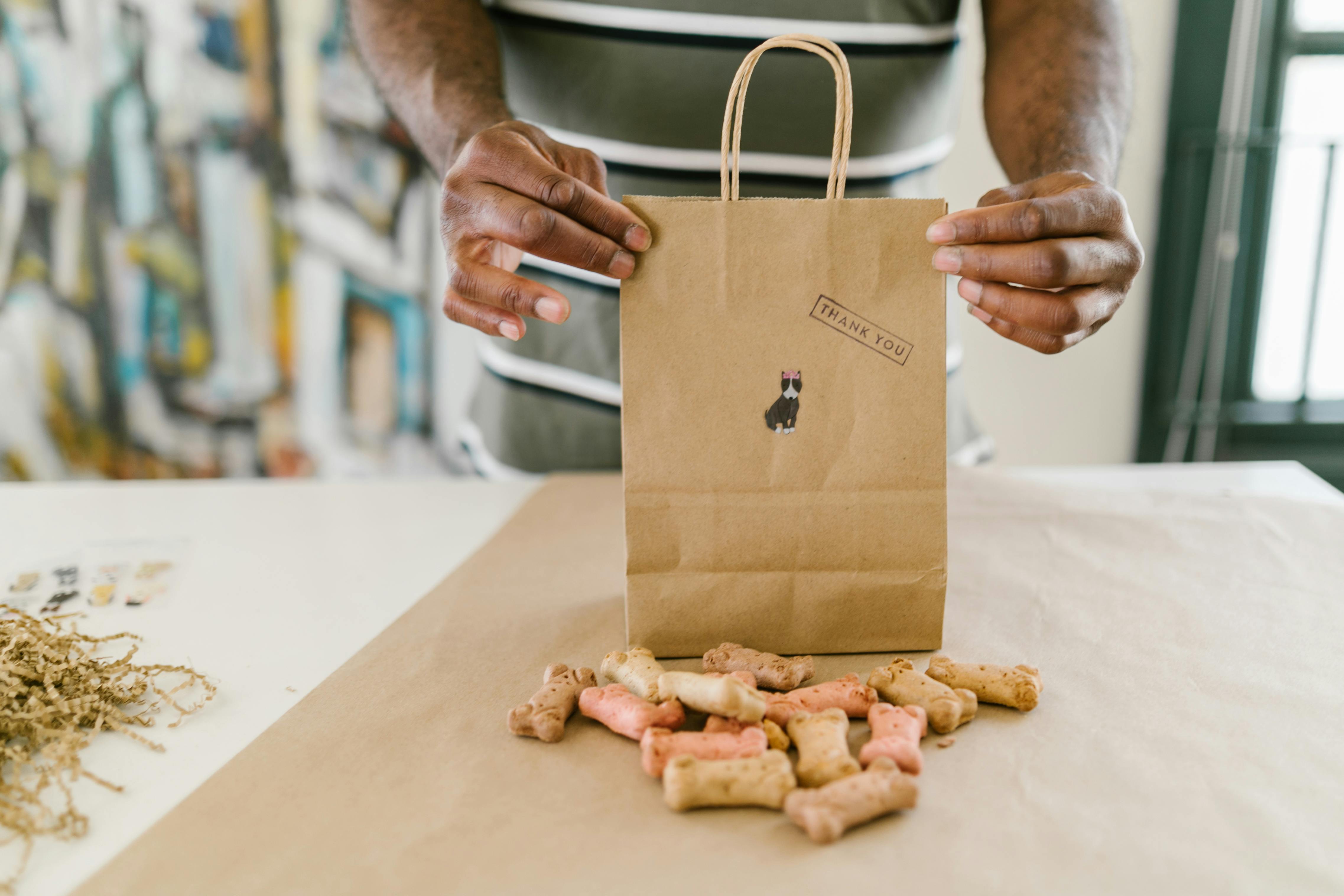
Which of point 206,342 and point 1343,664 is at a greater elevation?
point 206,342

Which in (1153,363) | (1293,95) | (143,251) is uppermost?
(1293,95)

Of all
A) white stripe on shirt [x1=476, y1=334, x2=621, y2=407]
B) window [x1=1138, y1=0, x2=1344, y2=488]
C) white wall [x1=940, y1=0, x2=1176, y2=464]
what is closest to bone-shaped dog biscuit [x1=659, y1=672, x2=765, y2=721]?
white stripe on shirt [x1=476, y1=334, x2=621, y2=407]

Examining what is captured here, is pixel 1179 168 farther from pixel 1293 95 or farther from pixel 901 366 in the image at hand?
pixel 901 366

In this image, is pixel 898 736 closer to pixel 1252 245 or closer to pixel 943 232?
pixel 943 232

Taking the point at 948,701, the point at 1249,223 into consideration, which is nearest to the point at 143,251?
the point at 948,701

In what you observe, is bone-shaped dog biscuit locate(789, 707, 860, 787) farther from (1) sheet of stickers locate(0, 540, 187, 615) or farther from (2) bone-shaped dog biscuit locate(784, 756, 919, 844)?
(1) sheet of stickers locate(0, 540, 187, 615)

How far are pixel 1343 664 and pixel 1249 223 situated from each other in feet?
5.52

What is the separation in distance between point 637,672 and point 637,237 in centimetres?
31

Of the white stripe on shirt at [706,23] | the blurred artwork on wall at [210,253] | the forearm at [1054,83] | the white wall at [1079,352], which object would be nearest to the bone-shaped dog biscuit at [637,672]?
the forearm at [1054,83]

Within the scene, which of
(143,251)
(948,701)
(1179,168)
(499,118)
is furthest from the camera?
(143,251)

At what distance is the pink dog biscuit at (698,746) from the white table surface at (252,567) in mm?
269

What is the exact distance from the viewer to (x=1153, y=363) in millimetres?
2045

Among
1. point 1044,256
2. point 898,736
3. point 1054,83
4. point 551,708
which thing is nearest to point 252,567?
point 551,708

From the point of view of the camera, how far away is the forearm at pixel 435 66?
0.91 metres
